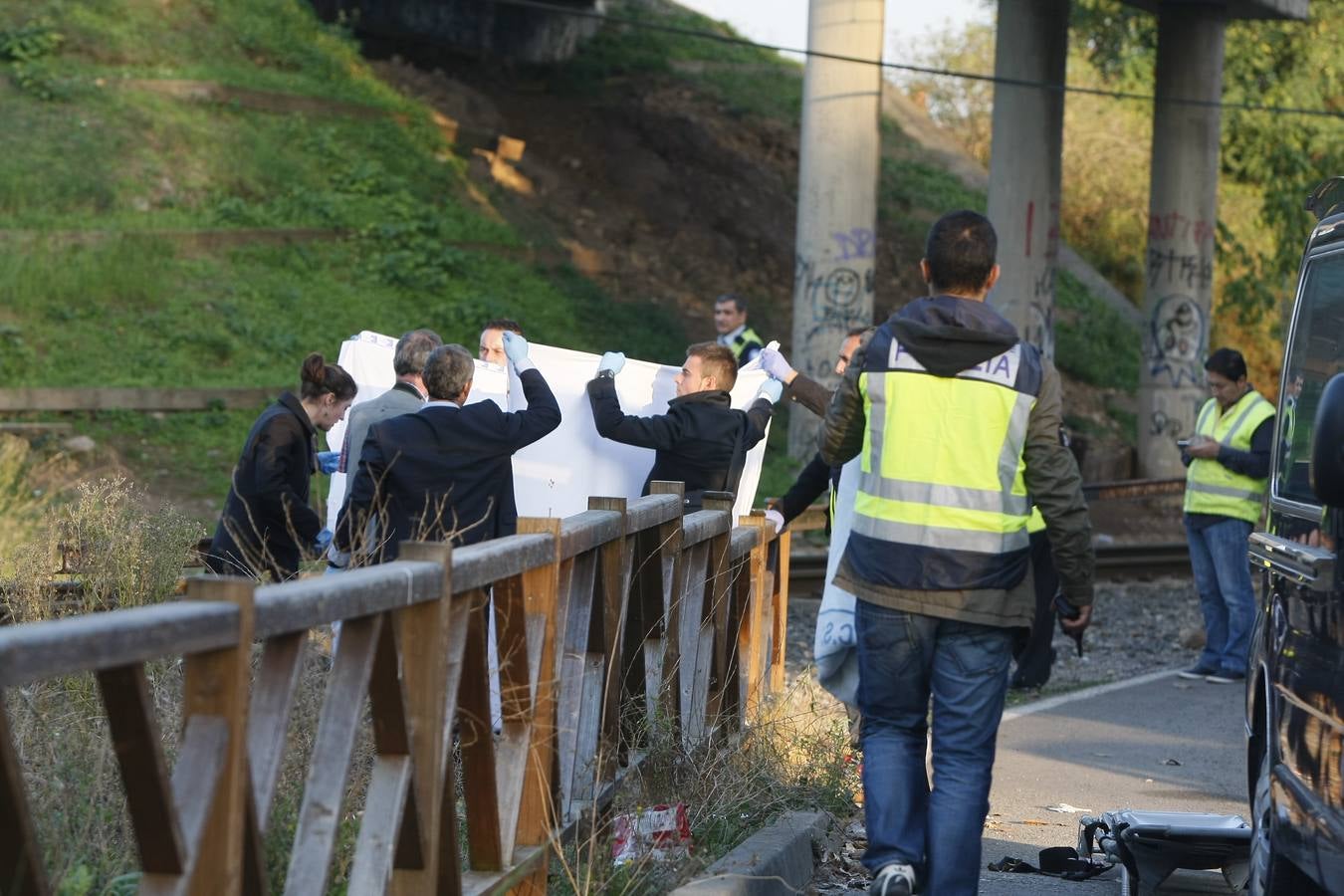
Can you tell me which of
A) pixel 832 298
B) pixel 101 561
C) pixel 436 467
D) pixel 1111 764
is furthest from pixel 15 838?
pixel 832 298

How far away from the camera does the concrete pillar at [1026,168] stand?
77.5 ft

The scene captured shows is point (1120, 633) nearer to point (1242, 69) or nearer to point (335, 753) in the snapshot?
point (335, 753)

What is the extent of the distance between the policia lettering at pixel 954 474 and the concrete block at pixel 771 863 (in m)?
0.94

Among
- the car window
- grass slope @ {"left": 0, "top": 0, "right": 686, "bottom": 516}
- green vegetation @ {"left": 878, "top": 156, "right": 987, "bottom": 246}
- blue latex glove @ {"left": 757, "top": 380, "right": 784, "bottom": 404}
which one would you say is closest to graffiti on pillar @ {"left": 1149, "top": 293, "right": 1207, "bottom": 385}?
green vegetation @ {"left": 878, "top": 156, "right": 987, "bottom": 246}

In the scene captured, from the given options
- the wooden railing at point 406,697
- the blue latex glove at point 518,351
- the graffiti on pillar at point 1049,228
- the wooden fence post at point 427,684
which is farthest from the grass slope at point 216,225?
the wooden fence post at point 427,684

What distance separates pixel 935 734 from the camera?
5.05m

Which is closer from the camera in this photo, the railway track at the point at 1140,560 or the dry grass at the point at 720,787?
the dry grass at the point at 720,787

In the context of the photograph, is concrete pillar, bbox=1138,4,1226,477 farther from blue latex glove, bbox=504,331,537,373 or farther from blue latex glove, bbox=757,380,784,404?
blue latex glove, bbox=504,331,537,373

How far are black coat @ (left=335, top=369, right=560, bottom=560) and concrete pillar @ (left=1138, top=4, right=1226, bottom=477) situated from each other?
20.4 metres

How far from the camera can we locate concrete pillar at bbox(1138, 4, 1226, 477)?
26016mm

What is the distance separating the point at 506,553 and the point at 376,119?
2163 centimetres

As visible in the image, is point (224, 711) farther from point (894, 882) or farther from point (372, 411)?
point (372, 411)

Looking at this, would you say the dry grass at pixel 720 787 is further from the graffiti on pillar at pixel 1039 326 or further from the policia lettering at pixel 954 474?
the graffiti on pillar at pixel 1039 326

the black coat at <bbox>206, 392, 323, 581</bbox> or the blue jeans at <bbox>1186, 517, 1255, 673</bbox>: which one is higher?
the black coat at <bbox>206, 392, 323, 581</bbox>
